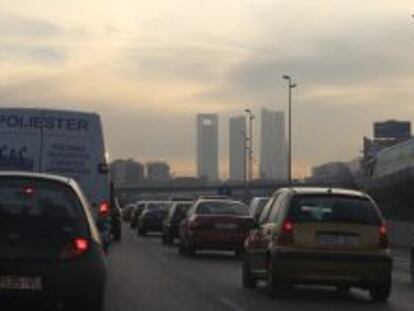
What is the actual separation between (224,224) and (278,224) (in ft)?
39.3

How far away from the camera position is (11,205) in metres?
11.5

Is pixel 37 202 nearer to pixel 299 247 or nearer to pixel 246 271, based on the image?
pixel 299 247

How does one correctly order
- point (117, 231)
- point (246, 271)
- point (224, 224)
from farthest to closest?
point (117, 231), point (224, 224), point (246, 271)

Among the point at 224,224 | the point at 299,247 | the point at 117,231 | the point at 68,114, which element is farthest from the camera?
the point at 117,231

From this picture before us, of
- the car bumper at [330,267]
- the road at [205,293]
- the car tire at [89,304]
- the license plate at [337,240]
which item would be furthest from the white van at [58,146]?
the car tire at [89,304]

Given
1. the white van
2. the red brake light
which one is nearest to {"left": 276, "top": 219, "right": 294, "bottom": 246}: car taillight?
the white van

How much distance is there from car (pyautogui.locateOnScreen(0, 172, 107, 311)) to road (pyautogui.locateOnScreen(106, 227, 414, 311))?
154 inches

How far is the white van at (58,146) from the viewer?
21.5 m

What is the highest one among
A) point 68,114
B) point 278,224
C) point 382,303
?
point 68,114

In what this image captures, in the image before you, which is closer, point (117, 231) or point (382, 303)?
point (382, 303)

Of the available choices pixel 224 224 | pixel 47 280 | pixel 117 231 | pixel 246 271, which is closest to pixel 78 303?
pixel 47 280

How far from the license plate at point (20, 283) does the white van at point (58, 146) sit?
1000cm

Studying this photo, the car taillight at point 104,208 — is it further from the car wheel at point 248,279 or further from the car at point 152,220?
the car at point 152,220

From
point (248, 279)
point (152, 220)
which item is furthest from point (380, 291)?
point (152, 220)
